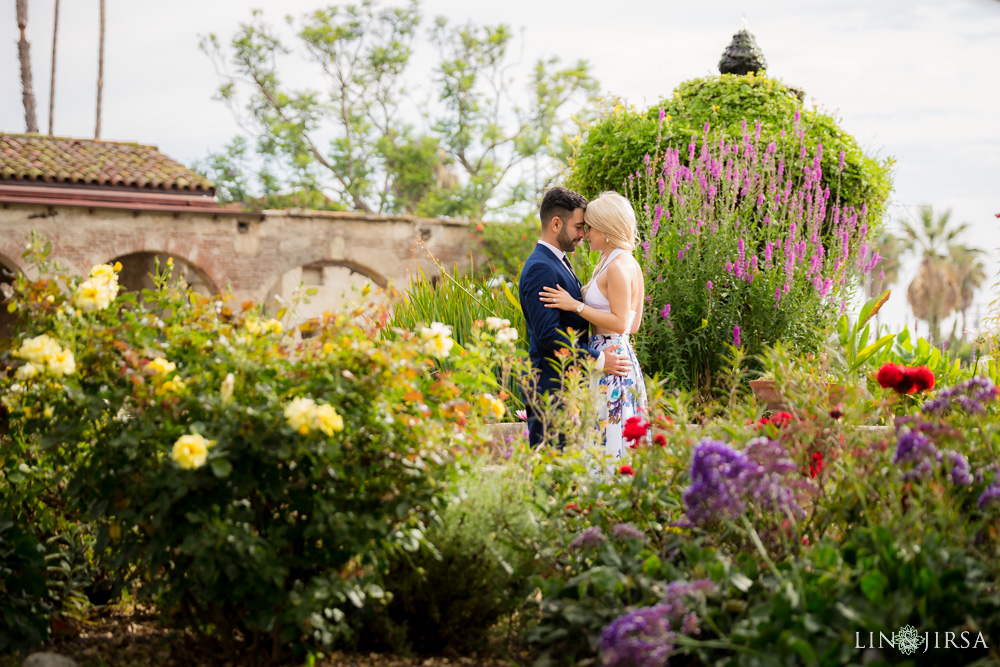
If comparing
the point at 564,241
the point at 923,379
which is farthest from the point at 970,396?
the point at 564,241

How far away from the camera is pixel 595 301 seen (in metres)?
3.64

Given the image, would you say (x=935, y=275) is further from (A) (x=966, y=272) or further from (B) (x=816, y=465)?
(B) (x=816, y=465)

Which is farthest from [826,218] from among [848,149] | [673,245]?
[673,245]

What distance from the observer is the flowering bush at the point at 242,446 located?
1.93 metres

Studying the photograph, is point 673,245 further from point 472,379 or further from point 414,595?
point 414,595

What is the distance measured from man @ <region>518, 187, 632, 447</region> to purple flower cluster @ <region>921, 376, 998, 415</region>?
1393 millimetres

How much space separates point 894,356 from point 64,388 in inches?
185

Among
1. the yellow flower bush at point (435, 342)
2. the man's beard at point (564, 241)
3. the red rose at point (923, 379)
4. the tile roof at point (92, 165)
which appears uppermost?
the tile roof at point (92, 165)

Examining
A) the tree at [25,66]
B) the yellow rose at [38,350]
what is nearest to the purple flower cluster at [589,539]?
the yellow rose at [38,350]

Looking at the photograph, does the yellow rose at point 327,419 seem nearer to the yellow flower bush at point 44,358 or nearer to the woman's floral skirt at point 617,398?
the yellow flower bush at point 44,358

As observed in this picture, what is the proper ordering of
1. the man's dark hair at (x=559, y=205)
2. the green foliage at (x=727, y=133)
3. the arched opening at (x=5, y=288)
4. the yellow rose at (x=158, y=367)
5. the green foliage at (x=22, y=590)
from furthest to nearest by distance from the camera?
the arched opening at (x=5, y=288)
the green foliage at (x=727, y=133)
the man's dark hair at (x=559, y=205)
the green foliage at (x=22, y=590)
the yellow rose at (x=158, y=367)

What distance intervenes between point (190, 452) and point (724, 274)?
3391 millimetres

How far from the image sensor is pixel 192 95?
79.3ft

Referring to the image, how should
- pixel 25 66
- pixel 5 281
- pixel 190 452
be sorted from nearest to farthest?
pixel 190 452, pixel 5 281, pixel 25 66
